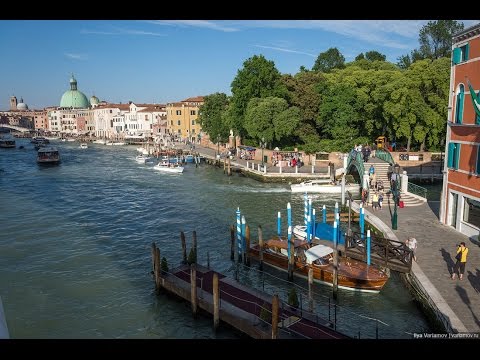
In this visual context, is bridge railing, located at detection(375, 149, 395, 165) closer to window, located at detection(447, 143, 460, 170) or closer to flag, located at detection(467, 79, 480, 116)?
window, located at detection(447, 143, 460, 170)

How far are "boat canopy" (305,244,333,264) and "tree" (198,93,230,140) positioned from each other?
46777 mm

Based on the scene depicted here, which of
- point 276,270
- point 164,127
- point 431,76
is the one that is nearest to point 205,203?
point 276,270

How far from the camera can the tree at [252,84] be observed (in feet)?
170

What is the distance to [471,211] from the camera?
61.4 feet

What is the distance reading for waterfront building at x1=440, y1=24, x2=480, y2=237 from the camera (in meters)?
18.1

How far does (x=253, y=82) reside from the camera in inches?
2058

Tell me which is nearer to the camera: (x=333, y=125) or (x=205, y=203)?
(x=205, y=203)

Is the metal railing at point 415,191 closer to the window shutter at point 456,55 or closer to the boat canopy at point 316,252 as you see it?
the window shutter at point 456,55

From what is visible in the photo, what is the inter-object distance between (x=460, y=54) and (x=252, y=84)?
3453cm

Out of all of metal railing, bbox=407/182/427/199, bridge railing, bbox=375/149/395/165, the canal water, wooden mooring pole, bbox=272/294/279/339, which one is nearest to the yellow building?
the canal water
